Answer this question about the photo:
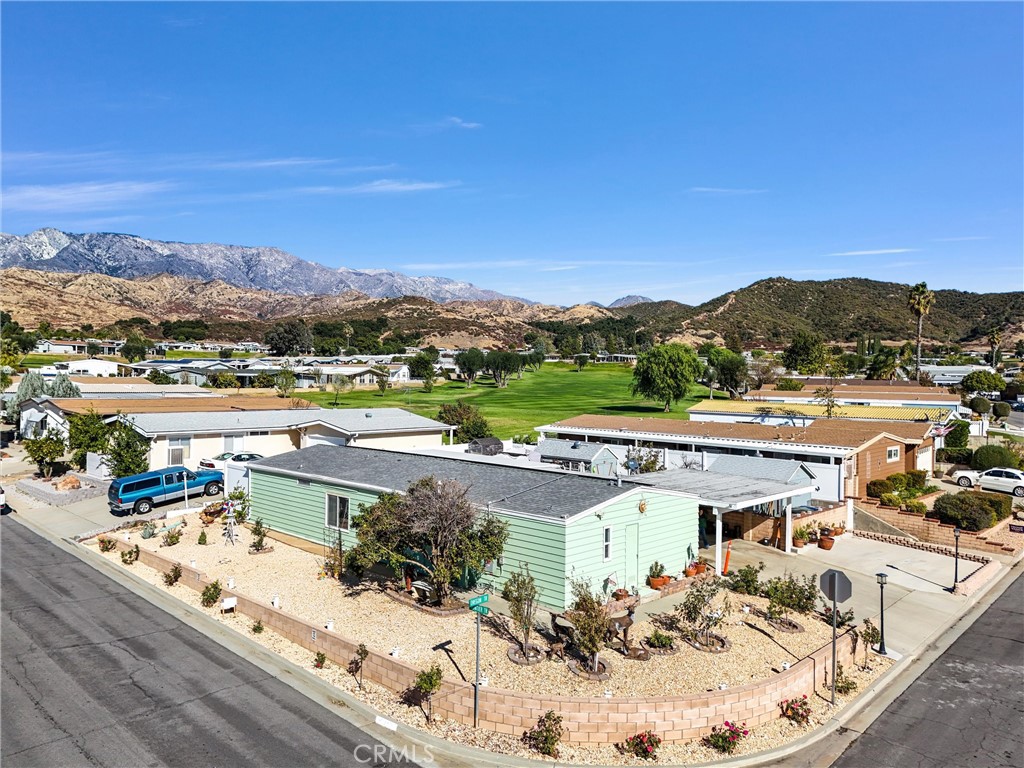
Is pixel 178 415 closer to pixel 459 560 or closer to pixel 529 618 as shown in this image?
pixel 459 560

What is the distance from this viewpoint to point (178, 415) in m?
42.8

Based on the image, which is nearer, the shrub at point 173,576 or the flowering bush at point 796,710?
the flowering bush at point 796,710

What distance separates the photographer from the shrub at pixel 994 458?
42.9 metres

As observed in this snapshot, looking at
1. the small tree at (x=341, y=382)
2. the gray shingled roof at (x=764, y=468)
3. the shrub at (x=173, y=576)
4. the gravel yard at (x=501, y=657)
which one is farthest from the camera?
the small tree at (x=341, y=382)

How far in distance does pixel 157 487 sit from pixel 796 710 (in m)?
29.7

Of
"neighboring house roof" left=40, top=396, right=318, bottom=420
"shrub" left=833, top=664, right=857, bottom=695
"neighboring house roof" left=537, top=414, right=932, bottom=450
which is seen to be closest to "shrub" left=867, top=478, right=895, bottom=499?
"neighboring house roof" left=537, top=414, right=932, bottom=450

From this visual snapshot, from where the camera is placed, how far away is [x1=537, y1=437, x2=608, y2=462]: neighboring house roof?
116 feet

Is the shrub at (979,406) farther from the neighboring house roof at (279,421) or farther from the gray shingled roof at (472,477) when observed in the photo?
the gray shingled roof at (472,477)

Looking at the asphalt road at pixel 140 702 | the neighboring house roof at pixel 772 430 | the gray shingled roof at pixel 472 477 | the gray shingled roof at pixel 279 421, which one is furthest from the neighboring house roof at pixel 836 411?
the asphalt road at pixel 140 702

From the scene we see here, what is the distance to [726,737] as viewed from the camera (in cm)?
1236

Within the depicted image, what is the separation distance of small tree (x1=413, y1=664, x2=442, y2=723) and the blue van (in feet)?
77.6

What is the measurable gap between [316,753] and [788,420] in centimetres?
4246

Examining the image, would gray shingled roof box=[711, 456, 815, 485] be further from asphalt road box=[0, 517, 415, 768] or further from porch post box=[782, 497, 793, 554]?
asphalt road box=[0, 517, 415, 768]

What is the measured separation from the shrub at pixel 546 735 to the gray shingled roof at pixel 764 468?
768 inches
